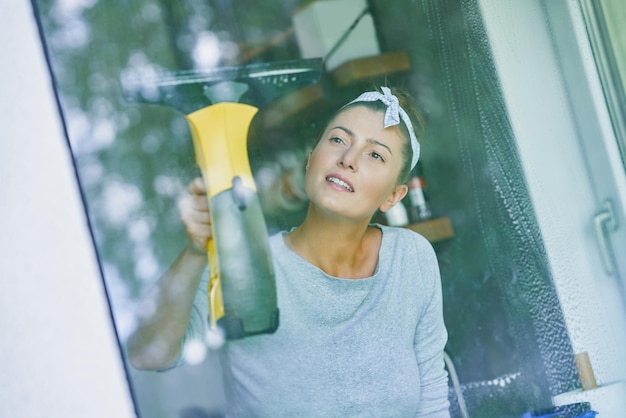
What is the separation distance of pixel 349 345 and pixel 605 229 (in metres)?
0.99

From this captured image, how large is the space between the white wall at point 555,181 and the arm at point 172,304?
1.07 m

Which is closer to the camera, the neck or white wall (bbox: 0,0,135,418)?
white wall (bbox: 0,0,135,418)

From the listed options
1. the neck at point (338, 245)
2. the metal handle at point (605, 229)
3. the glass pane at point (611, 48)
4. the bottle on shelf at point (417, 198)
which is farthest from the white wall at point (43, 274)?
the glass pane at point (611, 48)

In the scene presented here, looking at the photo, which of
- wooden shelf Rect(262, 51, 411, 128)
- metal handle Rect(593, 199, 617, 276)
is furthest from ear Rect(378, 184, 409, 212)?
metal handle Rect(593, 199, 617, 276)

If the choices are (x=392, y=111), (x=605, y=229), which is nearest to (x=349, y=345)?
(x=392, y=111)

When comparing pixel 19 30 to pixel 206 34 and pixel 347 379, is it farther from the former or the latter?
pixel 347 379

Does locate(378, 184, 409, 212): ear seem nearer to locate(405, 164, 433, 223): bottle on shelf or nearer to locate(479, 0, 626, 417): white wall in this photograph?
locate(405, 164, 433, 223): bottle on shelf

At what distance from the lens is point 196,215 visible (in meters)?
Result: 1.80

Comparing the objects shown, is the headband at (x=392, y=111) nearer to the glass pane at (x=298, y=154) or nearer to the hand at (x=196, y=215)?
the glass pane at (x=298, y=154)

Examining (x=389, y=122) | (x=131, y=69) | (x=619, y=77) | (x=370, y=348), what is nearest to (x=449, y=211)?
(x=389, y=122)

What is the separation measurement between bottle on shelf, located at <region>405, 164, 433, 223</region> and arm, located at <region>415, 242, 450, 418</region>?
0.10 metres

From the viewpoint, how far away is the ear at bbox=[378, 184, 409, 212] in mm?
2025

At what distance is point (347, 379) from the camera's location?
6.25ft

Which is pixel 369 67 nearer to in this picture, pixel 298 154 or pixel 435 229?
pixel 298 154
